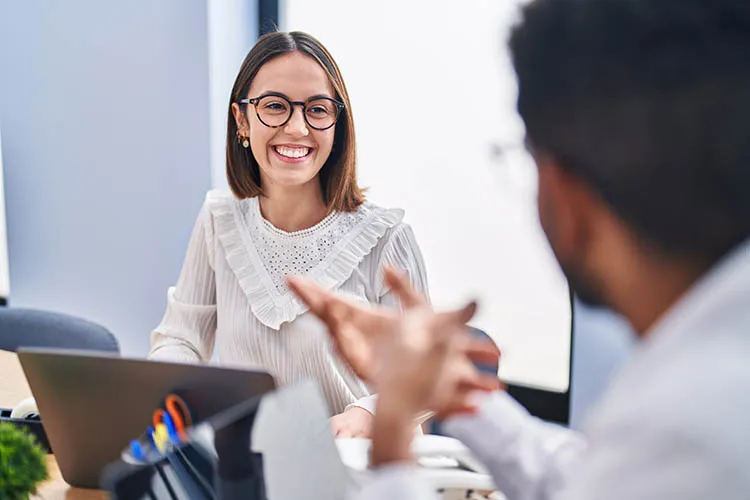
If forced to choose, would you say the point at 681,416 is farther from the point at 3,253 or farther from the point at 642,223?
the point at 3,253

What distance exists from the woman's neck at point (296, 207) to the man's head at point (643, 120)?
119cm

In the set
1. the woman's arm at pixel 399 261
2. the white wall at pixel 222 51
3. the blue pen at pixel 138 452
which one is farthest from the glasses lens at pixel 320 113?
the white wall at pixel 222 51

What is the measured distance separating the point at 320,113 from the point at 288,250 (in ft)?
1.13

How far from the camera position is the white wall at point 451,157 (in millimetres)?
2516

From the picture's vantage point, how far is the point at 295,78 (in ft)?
5.31

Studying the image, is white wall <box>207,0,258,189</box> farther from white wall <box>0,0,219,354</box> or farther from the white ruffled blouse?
the white ruffled blouse

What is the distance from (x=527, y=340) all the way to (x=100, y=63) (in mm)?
2042

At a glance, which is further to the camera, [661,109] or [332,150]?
[332,150]

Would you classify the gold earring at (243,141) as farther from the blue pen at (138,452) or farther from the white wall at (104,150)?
the blue pen at (138,452)

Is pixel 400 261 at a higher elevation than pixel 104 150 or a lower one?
lower

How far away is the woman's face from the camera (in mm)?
1618

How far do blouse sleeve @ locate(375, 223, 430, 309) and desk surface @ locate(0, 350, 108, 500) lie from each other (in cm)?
79

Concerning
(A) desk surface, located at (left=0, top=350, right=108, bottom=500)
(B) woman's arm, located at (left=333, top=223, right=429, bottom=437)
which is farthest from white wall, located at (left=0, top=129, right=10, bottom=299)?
(B) woman's arm, located at (left=333, top=223, right=429, bottom=437)

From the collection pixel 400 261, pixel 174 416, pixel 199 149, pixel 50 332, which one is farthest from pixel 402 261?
pixel 199 149
